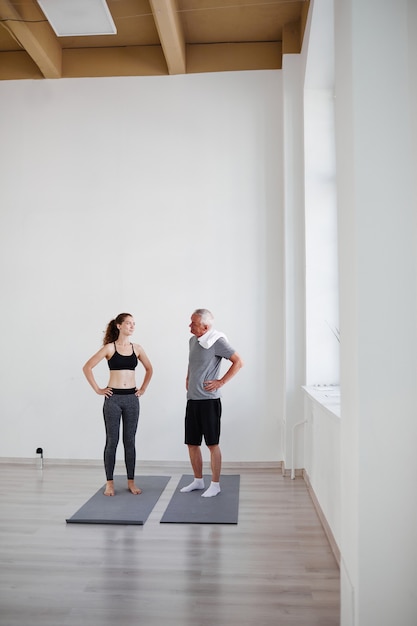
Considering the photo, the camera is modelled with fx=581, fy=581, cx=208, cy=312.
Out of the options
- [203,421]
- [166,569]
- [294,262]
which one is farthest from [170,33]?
[166,569]

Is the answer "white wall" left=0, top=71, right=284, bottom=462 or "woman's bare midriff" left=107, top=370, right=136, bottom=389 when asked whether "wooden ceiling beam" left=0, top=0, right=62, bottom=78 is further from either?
"woman's bare midriff" left=107, top=370, right=136, bottom=389

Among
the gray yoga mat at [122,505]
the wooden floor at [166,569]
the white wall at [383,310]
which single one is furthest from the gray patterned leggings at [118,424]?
the white wall at [383,310]

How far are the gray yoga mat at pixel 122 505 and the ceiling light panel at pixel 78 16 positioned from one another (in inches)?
153

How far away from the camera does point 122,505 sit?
14.5 ft

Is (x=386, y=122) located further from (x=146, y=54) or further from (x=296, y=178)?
(x=146, y=54)

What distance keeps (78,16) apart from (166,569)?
4210 millimetres

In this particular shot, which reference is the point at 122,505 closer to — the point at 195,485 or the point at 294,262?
the point at 195,485

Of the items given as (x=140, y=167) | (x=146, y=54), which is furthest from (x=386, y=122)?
(x=146, y=54)

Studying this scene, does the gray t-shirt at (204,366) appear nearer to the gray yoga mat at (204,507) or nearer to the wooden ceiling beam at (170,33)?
the gray yoga mat at (204,507)

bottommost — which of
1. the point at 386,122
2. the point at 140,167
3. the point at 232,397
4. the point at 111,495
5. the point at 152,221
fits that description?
the point at 111,495

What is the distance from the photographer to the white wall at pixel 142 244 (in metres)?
5.82

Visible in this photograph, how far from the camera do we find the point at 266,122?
587 cm

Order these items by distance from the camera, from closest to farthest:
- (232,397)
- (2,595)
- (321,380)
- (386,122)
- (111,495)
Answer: (386,122) < (2,595) < (111,495) < (321,380) < (232,397)

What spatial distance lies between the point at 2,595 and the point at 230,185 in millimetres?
4220
